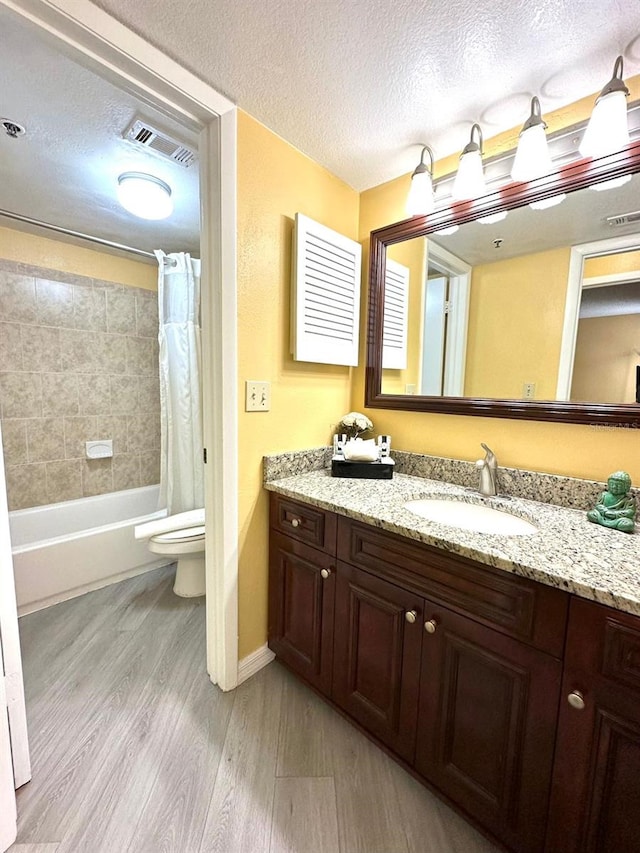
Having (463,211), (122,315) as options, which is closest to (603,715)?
(463,211)

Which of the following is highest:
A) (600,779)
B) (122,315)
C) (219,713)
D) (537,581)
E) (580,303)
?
(122,315)

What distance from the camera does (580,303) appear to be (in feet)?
3.91

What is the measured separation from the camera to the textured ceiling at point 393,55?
0.91 meters

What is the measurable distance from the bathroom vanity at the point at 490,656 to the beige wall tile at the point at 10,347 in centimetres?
208

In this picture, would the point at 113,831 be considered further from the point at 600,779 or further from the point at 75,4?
the point at 75,4

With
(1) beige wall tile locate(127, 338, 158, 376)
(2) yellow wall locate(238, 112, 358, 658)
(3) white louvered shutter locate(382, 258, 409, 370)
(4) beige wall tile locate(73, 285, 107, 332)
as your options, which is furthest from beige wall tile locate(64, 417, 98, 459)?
(3) white louvered shutter locate(382, 258, 409, 370)

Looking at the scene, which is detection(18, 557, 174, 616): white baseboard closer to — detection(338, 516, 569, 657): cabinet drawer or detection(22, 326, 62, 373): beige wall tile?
detection(22, 326, 62, 373): beige wall tile

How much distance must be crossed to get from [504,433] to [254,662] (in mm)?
1404

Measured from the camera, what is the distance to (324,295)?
1564 mm

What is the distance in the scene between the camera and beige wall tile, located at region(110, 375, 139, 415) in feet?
8.66

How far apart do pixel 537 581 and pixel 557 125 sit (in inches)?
56.6

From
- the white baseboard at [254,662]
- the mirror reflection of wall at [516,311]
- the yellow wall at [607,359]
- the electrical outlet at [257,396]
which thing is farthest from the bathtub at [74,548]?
the yellow wall at [607,359]

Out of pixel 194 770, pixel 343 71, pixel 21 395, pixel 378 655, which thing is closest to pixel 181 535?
pixel 194 770

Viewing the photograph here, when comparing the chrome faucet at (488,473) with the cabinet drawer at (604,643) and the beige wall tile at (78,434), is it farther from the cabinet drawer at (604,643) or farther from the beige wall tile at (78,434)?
the beige wall tile at (78,434)
